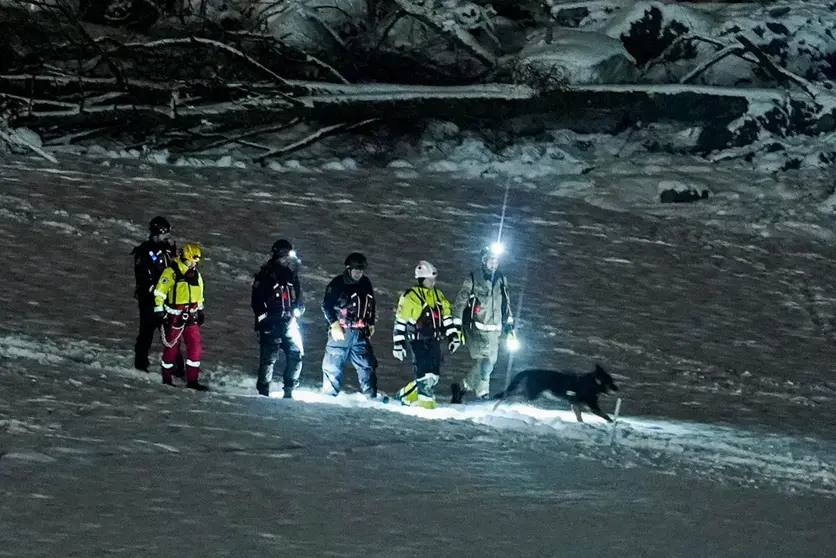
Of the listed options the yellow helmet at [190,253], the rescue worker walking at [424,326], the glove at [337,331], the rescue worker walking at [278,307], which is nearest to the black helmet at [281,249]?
the rescue worker walking at [278,307]

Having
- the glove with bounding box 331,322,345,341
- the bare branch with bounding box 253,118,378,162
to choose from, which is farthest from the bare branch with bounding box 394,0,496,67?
the glove with bounding box 331,322,345,341

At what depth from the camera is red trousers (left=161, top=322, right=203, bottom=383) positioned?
1105 cm

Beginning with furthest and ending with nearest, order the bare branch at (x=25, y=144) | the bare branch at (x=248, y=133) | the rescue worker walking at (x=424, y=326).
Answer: the bare branch at (x=248, y=133)
the bare branch at (x=25, y=144)
the rescue worker walking at (x=424, y=326)

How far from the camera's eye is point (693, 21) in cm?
2803

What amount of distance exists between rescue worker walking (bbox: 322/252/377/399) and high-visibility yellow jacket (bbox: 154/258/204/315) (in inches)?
42.4

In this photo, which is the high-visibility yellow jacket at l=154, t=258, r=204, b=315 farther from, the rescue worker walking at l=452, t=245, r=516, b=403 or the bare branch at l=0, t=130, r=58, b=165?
the bare branch at l=0, t=130, r=58, b=165

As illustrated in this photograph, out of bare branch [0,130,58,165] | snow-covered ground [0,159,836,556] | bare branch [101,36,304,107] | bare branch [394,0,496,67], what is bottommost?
snow-covered ground [0,159,836,556]

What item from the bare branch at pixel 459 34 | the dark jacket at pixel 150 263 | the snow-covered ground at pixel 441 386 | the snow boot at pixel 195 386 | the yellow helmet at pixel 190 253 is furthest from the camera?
the bare branch at pixel 459 34

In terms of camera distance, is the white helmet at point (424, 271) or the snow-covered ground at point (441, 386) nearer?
the snow-covered ground at point (441, 386)

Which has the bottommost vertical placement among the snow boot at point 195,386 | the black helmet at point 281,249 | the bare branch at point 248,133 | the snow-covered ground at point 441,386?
the snow boot at point 195,386

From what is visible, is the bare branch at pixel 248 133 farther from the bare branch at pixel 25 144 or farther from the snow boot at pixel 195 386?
the snow boot at pixel 195 386

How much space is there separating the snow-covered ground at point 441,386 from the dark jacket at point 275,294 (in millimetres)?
693

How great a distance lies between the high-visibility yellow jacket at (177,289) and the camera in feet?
35.9

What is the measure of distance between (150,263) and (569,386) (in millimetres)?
3513
